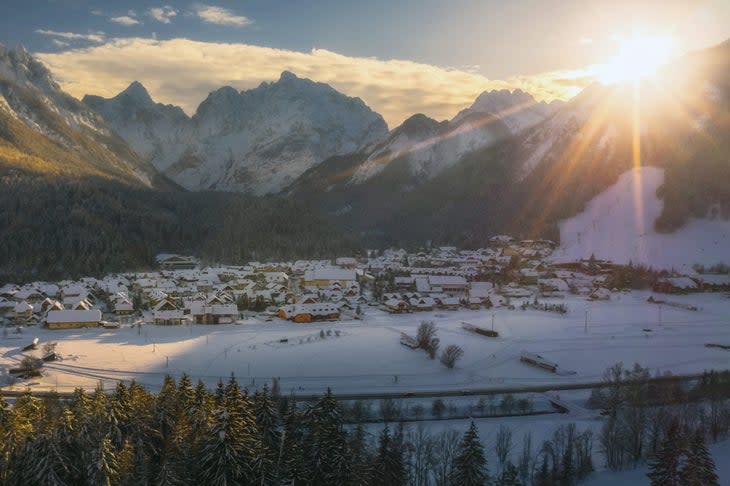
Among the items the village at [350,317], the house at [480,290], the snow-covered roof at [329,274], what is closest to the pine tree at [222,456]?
the village at [350,317]

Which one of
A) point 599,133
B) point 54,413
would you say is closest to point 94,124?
point 599,133

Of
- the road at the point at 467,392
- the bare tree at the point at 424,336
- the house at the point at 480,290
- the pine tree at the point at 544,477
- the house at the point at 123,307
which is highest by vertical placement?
the house at the point at 480,290

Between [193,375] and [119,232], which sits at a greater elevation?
[119,232]

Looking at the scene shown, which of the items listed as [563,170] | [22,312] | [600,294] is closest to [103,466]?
[22,312]

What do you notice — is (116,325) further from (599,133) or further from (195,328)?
(599,133)

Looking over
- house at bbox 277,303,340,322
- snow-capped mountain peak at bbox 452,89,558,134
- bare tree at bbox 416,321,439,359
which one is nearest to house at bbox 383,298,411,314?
house at bbox 277,303,340,322

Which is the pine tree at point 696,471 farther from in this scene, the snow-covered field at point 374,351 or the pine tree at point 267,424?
the snow-covered field at point 374,351
